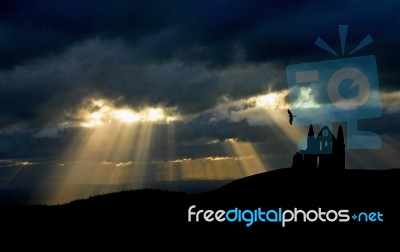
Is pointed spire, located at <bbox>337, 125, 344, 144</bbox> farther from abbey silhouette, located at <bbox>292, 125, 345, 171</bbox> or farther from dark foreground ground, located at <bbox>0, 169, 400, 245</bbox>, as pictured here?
dark foreground ground, located at <bbox>0, 169, 400, 245</bbox>

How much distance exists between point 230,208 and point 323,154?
12.7 metres

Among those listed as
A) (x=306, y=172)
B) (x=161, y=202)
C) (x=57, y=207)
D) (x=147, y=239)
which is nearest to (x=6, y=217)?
(x=57, y=207)

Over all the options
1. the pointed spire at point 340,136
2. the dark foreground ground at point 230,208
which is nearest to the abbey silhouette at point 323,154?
the pointed spire at point 340,136

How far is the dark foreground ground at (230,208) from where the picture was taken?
31.3 m

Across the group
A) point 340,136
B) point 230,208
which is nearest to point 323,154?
point 340,136

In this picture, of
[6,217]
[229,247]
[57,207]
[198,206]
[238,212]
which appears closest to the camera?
[229,247]

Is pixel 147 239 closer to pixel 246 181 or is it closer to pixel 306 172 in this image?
pixel 246 181

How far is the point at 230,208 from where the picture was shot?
36656 mm

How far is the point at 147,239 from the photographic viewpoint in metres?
31.2

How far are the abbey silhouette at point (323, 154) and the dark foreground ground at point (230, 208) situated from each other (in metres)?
1.05

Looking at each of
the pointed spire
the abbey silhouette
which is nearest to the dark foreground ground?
the abbey silhouette

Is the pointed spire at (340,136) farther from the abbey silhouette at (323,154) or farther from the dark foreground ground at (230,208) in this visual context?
the dark foreground ground at (230,208)

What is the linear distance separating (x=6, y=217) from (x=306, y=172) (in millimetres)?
28398

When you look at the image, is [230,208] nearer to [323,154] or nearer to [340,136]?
[323,154]
